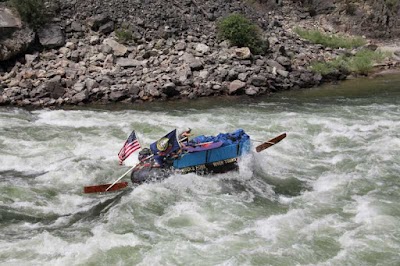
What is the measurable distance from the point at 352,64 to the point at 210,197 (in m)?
14.3

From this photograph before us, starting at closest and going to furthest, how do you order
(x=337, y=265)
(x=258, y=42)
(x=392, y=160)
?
(x=337, y=265)
(x=392, y=160)
(x=258, y=42)

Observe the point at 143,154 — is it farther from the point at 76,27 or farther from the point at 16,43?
the point at 76,27

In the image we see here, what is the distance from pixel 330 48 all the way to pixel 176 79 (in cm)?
924

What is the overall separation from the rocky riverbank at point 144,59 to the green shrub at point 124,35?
6.7 inches

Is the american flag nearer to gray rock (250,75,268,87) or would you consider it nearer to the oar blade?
the oar blade

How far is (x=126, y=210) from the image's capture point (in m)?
8.35

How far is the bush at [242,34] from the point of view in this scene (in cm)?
2000

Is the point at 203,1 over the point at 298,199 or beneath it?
over

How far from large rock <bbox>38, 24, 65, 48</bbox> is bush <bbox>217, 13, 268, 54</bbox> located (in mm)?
6561

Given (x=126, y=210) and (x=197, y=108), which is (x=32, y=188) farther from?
(x=197, y=108)

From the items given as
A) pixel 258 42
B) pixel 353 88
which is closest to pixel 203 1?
pixel 258 42

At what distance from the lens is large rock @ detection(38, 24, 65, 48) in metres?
19.1

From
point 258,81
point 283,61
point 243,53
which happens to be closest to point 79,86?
point 258,81

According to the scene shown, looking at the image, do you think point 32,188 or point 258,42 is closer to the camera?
point 32,188
